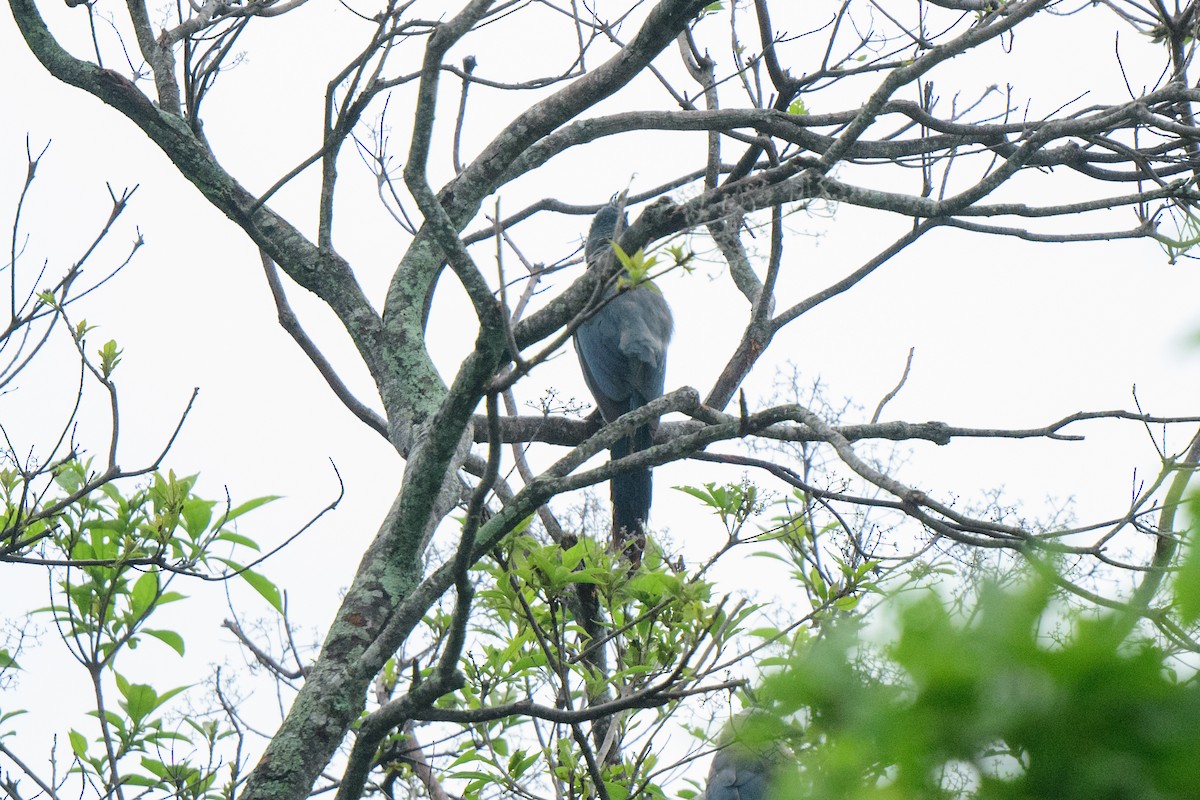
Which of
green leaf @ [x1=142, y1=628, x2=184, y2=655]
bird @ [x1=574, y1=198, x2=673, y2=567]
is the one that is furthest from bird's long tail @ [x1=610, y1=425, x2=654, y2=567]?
green leaf @ [x1=142, y1=628, x2=184, y2=655]

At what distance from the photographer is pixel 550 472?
221 centimetres

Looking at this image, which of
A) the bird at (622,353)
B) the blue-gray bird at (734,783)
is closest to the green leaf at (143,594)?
the blue-gray bird at (734,783)

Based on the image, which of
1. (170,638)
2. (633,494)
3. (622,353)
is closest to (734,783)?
(633,494)

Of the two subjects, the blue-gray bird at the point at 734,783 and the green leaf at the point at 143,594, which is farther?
the blue-gray bird at the point at 734,783

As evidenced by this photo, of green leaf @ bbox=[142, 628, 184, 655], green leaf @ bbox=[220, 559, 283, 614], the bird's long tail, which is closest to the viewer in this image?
green leaf @ bbox=[220, 559, 283, 614]

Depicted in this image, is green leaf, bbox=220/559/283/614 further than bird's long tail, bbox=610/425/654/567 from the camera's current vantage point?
No

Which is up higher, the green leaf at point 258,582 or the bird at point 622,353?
the bird at point 622,353

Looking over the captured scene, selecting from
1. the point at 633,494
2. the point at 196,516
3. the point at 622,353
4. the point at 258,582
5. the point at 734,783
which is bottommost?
the point at 734,783

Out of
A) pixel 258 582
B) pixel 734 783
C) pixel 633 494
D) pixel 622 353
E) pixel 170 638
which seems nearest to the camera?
pixel 258 582

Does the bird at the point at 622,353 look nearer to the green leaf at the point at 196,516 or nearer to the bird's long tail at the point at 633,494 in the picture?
the bird's long tail at the point at 633,494

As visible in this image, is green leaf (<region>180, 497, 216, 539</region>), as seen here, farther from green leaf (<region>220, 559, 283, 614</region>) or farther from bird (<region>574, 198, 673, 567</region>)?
bird (<region>574, 198, 673, 567</region>)

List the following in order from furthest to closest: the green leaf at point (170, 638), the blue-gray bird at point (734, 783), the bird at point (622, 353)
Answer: the bird at point (622, 353) → the blue-gray bird at point (734, 783) → the green leaf at point (170, 638)

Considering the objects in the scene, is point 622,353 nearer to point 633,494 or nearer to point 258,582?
point 633,494

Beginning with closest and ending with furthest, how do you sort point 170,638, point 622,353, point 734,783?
point 170,638 → point 734,783 → point 622,353
